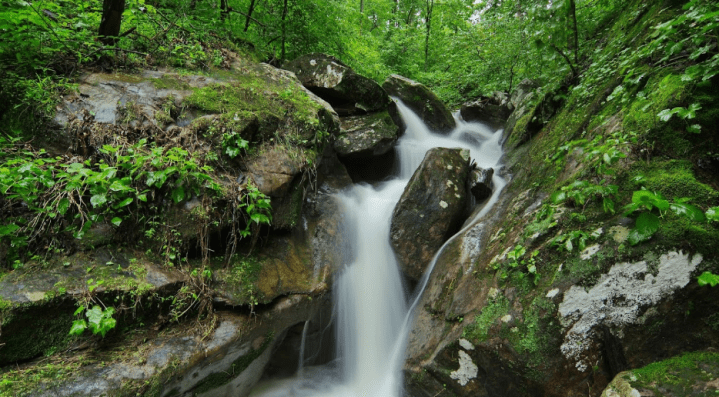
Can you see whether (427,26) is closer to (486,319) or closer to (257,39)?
(257,39)

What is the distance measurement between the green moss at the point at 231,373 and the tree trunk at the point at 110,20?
15.0ft

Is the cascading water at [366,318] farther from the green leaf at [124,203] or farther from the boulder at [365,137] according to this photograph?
the green leaf at [124,203]

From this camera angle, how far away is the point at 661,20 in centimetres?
356

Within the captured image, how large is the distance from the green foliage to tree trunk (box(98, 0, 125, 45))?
12.2ft

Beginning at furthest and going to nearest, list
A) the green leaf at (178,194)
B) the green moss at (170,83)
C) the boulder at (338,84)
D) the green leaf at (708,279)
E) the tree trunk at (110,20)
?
the boulder at (338,84)
the green moss at (170,83)
the tree trunk at (110,20)
the green leaf at (178,194)
the green leaf at (708,279)

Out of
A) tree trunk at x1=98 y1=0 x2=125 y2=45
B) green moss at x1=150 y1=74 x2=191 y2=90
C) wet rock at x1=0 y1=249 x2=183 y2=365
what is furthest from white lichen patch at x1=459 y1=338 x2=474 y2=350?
tree trunk at x1=98 y1=0 x2=125 y2=45

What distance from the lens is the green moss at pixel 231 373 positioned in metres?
3.13

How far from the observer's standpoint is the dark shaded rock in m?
A: 5.15

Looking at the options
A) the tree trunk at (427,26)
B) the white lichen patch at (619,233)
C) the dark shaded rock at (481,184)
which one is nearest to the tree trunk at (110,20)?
the dark shaded rock at (481,184)

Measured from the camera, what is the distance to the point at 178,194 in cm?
331

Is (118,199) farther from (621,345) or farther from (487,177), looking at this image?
(487,177)

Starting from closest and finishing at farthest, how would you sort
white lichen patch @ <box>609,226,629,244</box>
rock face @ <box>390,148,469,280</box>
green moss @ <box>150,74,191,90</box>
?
1. white lichen patch @ <box>609,226,629,244</box>
2. green moss @ <box>150,74,191,90</box>
3. rock face @ <box>390,148,469,280</box>

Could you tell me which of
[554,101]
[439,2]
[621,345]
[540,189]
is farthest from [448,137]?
[439,2]

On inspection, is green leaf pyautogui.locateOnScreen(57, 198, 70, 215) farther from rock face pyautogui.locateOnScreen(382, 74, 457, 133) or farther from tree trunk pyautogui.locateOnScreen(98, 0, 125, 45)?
rock face pyautogui.locateOnScreen(382, 74, 457, 133)
